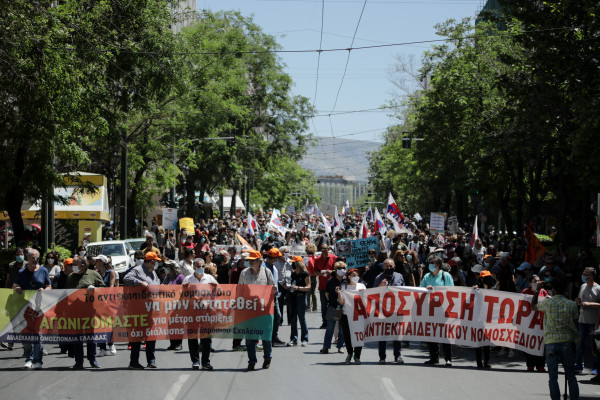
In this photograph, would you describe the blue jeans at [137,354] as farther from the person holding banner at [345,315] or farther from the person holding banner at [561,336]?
the person holding banner at [561,336]

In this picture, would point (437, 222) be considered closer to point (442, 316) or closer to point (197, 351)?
point (442, 316)

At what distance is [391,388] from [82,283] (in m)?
5.12

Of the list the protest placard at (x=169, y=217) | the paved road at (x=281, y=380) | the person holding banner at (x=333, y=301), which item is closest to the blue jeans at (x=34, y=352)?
the paved road at (x=281, y=380)

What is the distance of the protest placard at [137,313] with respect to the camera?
12789mm

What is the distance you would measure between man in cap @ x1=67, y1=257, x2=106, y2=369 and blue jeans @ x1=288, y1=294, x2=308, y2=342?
3.43m

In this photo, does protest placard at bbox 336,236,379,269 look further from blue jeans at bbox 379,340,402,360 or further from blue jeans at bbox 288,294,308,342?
blue jeans at bbox 379,340,402,360

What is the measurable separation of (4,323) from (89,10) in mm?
15948

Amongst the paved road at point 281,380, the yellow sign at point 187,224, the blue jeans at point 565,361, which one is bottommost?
the paved road at point 281,380

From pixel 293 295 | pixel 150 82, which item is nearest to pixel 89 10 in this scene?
pixel 150 82

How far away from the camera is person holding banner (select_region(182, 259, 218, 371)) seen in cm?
1227

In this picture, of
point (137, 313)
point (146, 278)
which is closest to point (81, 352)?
point (137, 313)

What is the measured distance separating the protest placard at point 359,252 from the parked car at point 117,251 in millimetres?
9394

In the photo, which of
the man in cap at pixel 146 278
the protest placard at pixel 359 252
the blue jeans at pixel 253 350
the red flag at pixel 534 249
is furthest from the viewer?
the red flag at pixel 534 249

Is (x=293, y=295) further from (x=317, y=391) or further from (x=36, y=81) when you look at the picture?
(x=36, y=81)
